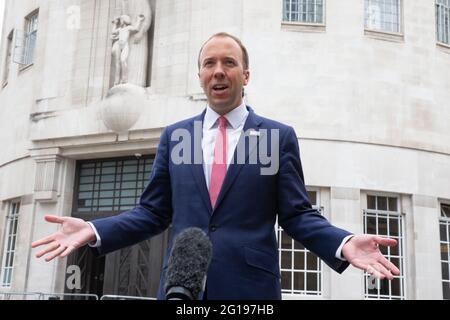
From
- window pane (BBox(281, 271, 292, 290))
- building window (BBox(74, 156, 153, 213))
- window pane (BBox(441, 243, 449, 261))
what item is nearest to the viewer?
window pane (BBox(281, 271, 292, 290))

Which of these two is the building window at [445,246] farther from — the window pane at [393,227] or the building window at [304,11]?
the building window at [304,11]

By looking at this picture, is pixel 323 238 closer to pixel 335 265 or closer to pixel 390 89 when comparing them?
pixel 335 265

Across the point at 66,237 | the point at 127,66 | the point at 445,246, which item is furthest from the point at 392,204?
the point at 66,237

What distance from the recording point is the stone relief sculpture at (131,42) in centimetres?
1571

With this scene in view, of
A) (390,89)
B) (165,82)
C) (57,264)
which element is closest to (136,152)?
(165,82)

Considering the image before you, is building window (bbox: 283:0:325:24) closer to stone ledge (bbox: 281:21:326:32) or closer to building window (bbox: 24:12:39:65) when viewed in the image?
stone ledge (bbox: 281:21:326:32)

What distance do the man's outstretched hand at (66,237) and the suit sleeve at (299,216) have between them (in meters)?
0.87

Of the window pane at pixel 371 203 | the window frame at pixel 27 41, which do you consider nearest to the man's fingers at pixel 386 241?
the window pane at pixel 371 203

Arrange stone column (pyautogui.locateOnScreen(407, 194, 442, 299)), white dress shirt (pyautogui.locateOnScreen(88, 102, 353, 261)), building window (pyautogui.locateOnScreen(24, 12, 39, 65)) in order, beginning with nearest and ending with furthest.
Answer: white dress shirt (pyautogui.locateOnScreen(88, 102, 353, 261))
stone column (pyautogui.locateOnScreen(407, 194, 442, 299))
building window (pyautogui.locateOnScreen(24, 12, 39, 65))

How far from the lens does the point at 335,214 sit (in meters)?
14.0

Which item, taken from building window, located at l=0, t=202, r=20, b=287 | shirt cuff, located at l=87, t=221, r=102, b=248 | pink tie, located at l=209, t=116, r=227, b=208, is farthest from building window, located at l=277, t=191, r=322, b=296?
shirt cuff, located at l=87, t=221, r=102, b=248

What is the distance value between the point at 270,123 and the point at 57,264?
1418 cm

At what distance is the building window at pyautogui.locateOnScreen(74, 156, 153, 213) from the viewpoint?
16031 millimetres

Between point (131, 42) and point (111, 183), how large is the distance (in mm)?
3898
